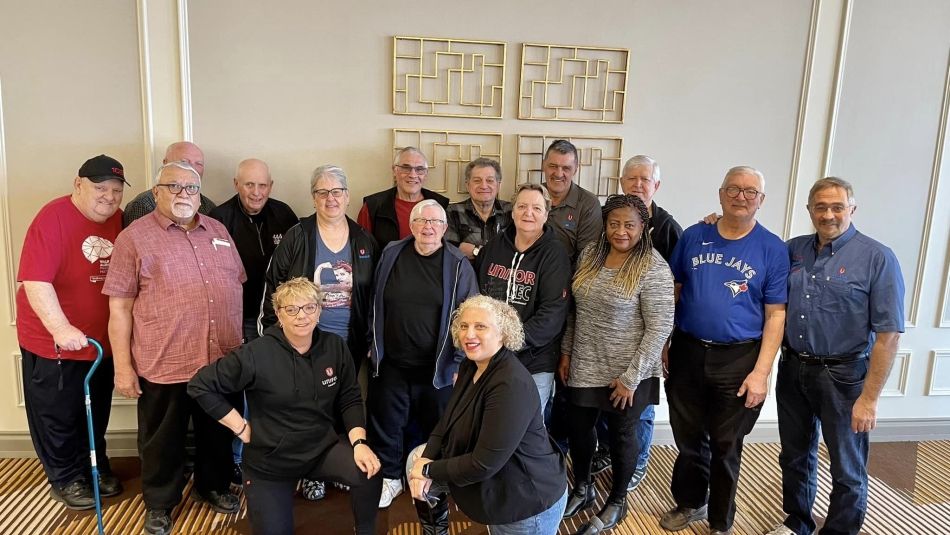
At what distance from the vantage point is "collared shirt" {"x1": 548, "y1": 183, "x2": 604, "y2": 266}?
9.34ft

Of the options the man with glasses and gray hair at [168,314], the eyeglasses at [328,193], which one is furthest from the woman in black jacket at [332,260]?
the man with glasses and gray hair at [168,314]

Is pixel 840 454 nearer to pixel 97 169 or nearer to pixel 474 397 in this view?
pixel 474 397

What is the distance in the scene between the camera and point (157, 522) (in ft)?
8.41

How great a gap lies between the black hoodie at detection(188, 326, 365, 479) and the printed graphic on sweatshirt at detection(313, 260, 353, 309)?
14.7 inches

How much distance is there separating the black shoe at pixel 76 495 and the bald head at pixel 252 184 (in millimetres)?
1622

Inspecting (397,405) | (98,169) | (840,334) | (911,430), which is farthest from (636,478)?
(98,169)

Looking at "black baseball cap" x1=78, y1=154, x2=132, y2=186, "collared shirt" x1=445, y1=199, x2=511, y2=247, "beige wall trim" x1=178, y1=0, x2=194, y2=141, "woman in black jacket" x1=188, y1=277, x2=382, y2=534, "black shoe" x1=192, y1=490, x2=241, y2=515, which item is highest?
"beige wall trim" x1=178, y1=0, x2=194, y2=141

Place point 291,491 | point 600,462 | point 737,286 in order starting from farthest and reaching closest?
point 600,462 < point 737,286 < point 291,491

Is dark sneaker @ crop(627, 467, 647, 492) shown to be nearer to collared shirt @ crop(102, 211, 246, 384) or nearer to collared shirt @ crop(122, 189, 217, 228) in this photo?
collared shirt @ crop(102, 211, 246, 384)

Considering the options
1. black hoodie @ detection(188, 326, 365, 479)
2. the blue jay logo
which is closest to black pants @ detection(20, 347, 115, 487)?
black hoodie @ detection(188, 326, 365, 479)

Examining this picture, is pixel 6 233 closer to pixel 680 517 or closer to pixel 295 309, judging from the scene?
pixel 295 309

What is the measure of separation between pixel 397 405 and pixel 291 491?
0.61 metres

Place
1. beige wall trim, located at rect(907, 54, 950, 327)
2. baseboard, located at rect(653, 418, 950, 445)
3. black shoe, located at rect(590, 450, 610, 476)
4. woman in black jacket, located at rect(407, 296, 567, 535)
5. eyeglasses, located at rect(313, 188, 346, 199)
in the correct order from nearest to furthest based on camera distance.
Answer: woman in black jacket, located at rect(407, 296, 567, 535), eyeglasses, located at rect(313, 188, 346, 199), black shoe, located at rect(590, 450, 610, 476), beige wall trim, located at rect(907, 54, 950, 327), baseboard, located at rect(653, 418, 950, 445)

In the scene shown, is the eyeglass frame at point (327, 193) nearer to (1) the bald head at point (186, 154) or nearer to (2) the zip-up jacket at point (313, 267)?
(2) the zip-up jacket at point (313, 267)
